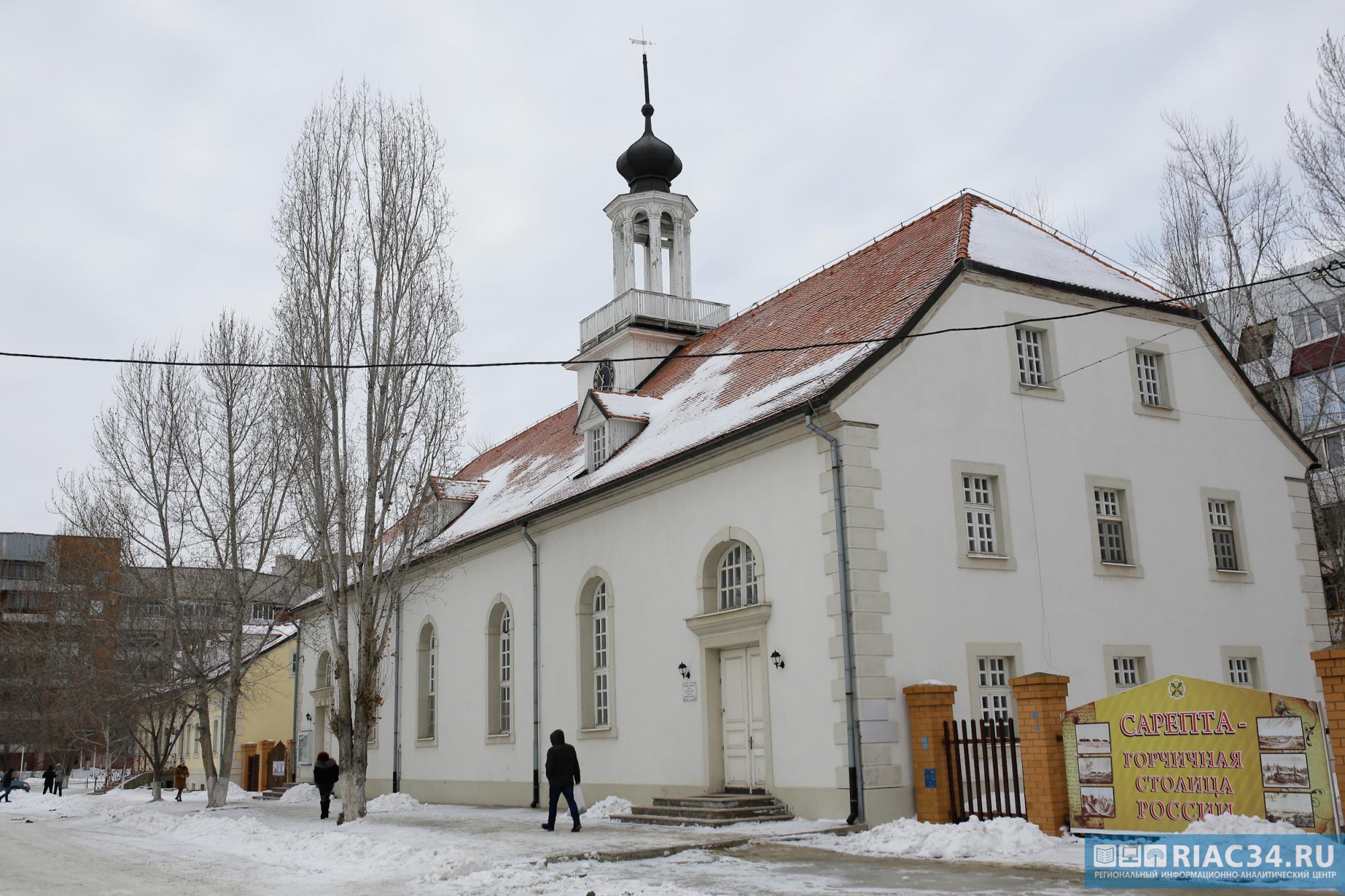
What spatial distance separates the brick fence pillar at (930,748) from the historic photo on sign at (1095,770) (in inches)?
100

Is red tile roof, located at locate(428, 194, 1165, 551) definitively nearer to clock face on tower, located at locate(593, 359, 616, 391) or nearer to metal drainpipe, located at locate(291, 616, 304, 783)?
clock face on tower, located at locate(593, 359, 616, 391)

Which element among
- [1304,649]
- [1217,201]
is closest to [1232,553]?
[1304,649]

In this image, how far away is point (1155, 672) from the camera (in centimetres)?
1822

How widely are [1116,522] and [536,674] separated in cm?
1157

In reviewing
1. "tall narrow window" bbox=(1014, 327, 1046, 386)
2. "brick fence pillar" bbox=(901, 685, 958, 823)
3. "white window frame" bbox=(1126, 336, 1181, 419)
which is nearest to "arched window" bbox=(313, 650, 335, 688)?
"brick fence pillar" bbox=(901, 685, 958, 823)

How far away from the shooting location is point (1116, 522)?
62.0 feet

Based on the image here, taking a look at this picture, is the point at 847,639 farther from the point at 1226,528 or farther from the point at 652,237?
the point at 652,237

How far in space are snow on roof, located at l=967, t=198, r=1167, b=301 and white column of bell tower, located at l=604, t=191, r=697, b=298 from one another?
30.7ft

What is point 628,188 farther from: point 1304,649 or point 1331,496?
point 1331,496

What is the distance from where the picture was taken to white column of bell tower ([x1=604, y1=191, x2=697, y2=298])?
28891 millimetres

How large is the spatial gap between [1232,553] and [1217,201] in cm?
1260

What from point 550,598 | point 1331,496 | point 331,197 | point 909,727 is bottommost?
point 909,727

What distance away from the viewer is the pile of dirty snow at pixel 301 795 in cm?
3084

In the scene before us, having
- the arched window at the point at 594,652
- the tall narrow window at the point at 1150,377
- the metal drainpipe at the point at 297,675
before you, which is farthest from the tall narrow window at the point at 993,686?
the metal drainpipe at the point at 297,675
